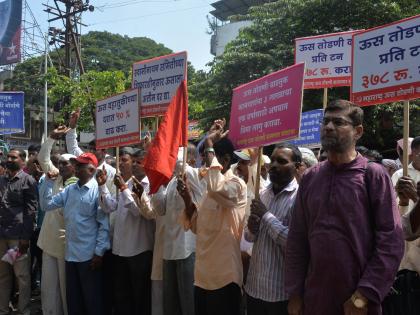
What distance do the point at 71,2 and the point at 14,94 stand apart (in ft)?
44.0

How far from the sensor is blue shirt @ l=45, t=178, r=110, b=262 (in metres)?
5.18

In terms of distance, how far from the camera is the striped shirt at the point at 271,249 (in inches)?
129

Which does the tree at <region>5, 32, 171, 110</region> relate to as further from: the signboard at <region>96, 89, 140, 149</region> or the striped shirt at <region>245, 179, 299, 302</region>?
the striped shirt at <region>245, 179, 299, 302</region>

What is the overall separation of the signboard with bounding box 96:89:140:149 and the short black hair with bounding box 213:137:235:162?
135 centimetres

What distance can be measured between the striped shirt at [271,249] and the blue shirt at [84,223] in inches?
87.5

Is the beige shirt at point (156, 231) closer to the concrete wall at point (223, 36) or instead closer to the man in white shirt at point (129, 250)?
the man in white shirt at point (129, 250)

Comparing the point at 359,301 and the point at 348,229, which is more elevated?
the point at 348,229

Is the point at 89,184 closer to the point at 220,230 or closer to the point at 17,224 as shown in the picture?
the point at 17,224

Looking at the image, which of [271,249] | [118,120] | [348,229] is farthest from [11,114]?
[348,229]

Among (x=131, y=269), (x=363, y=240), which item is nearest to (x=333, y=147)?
(x=363, y=240)

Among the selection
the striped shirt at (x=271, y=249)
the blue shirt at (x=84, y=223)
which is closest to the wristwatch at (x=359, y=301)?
the striped shirt at (x=271, y=249)

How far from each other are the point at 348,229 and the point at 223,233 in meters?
1.49

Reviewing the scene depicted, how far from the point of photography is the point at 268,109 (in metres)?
3.75

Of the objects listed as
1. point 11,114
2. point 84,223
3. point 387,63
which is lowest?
point 84,223
